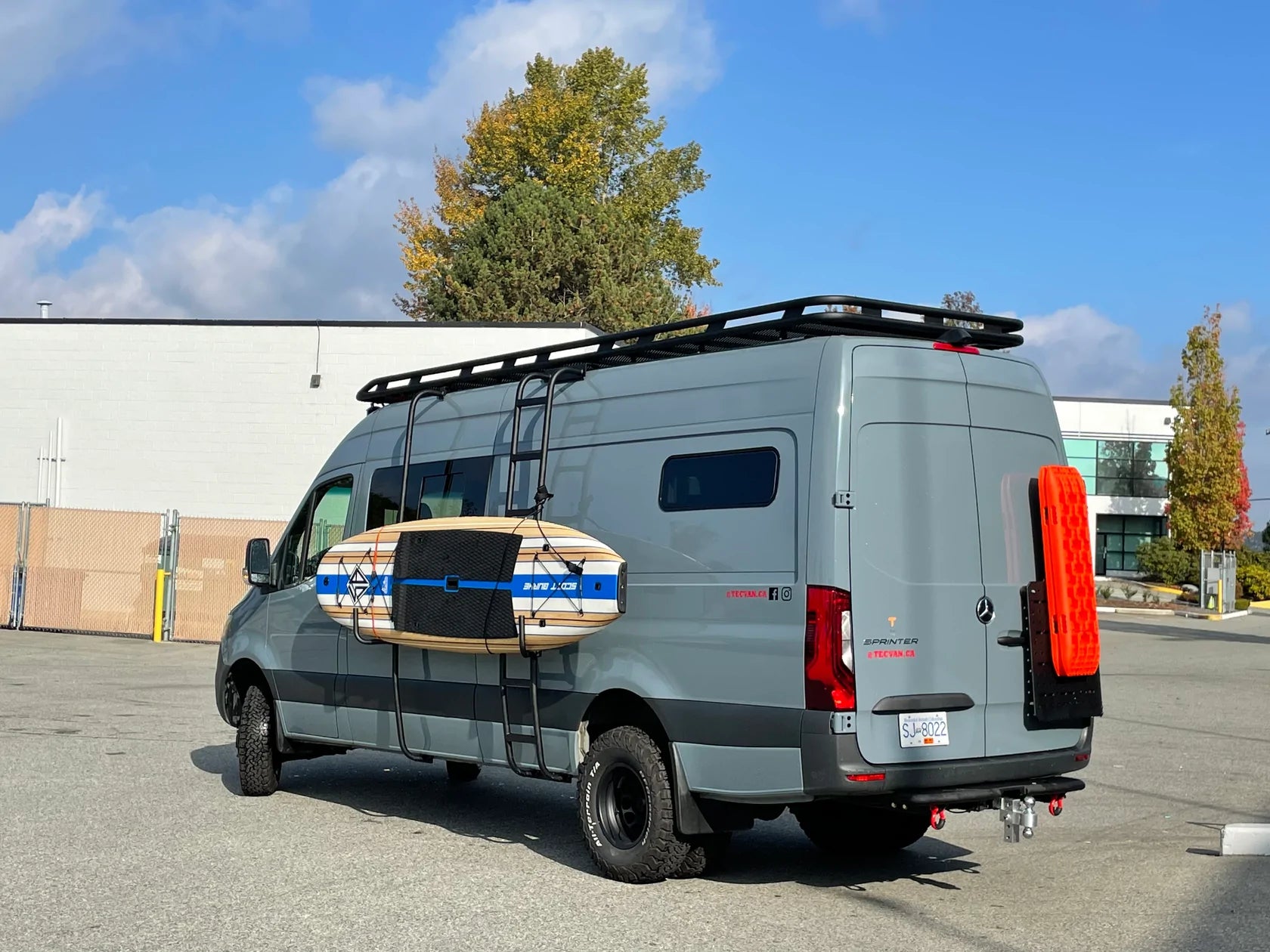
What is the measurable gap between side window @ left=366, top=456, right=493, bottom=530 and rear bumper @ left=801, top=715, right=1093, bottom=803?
315cm

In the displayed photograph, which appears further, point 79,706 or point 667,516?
point 79,706

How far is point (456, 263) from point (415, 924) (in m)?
41.4

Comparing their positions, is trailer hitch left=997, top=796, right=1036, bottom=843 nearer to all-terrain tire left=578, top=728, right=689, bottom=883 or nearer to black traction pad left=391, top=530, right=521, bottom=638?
all-terrain tire left=578, top=728, right=689, bottom=883

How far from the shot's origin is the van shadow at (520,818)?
812cm

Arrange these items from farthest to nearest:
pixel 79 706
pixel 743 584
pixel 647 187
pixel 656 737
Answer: pixel 647 187
pixel 79 706
pixel 656 737
pixel 743 584

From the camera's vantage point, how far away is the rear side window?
7.29m

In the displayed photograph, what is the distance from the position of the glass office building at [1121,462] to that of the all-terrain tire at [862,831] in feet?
203

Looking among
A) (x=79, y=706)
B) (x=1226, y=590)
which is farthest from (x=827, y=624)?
(x=1226, y=590)

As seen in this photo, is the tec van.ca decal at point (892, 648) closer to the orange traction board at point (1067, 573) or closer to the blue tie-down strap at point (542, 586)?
the orange traction board at point (1067, 573)

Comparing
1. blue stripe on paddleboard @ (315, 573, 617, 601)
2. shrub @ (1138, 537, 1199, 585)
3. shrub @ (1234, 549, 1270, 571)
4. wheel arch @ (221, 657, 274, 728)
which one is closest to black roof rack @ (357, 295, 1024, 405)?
blue stripe on paddleboard @ (315, 573, 617, 601)

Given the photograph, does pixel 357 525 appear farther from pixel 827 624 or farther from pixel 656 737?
pixel 827 624

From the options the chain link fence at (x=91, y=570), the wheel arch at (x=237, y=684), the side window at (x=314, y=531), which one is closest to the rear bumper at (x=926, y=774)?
the side window at (x=314, y=531)

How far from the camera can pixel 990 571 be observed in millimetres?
7438

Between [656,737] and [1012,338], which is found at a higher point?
[1012,338]
